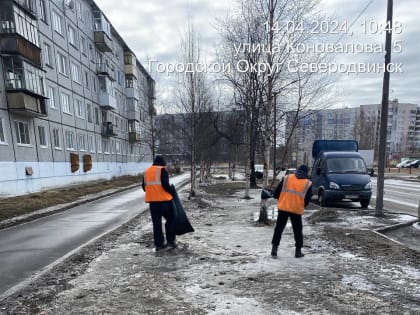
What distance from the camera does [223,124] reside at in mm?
22984

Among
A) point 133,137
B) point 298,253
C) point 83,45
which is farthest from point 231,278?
point 133,137

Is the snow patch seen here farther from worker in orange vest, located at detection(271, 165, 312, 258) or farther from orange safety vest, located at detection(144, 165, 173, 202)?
orange safety vest, located at detection(144, 165, 173, 202)

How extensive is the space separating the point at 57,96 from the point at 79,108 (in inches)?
154

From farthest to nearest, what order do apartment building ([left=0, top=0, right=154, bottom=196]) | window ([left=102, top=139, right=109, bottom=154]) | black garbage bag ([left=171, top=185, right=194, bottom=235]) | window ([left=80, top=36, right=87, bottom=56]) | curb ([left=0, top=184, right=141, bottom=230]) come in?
window ([left=102, top=139, right=109, bottom=154])
window ([left=80, top=36, right=87, bottom=56])
apartment building ([left=0, top=0, right=154, bottom=196])
curb ([left=0, top=184, right=141, bottom=230])
black garbage bag ([left=171, top=185, right=194, bottom=235])

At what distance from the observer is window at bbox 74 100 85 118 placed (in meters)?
24.9

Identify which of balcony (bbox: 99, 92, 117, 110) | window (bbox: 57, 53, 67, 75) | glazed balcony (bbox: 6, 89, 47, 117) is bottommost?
glazed balcony (bbox: 6, 89, 47, 117)

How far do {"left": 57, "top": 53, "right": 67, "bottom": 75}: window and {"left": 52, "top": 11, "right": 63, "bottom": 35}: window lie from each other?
68.7 inches

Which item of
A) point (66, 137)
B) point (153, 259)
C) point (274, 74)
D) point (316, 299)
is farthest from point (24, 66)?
point (316, 299)

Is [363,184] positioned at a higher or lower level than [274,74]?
lower

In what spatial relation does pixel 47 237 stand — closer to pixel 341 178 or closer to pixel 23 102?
pixel 341 178

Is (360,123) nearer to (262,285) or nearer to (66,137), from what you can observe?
(66,137)

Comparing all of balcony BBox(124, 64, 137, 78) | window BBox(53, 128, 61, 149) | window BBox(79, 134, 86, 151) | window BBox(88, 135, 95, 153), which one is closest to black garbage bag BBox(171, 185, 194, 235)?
window BBox(53, 128, 61, 149)

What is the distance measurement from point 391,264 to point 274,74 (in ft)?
19.0

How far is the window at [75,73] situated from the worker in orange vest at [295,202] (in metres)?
24.1
